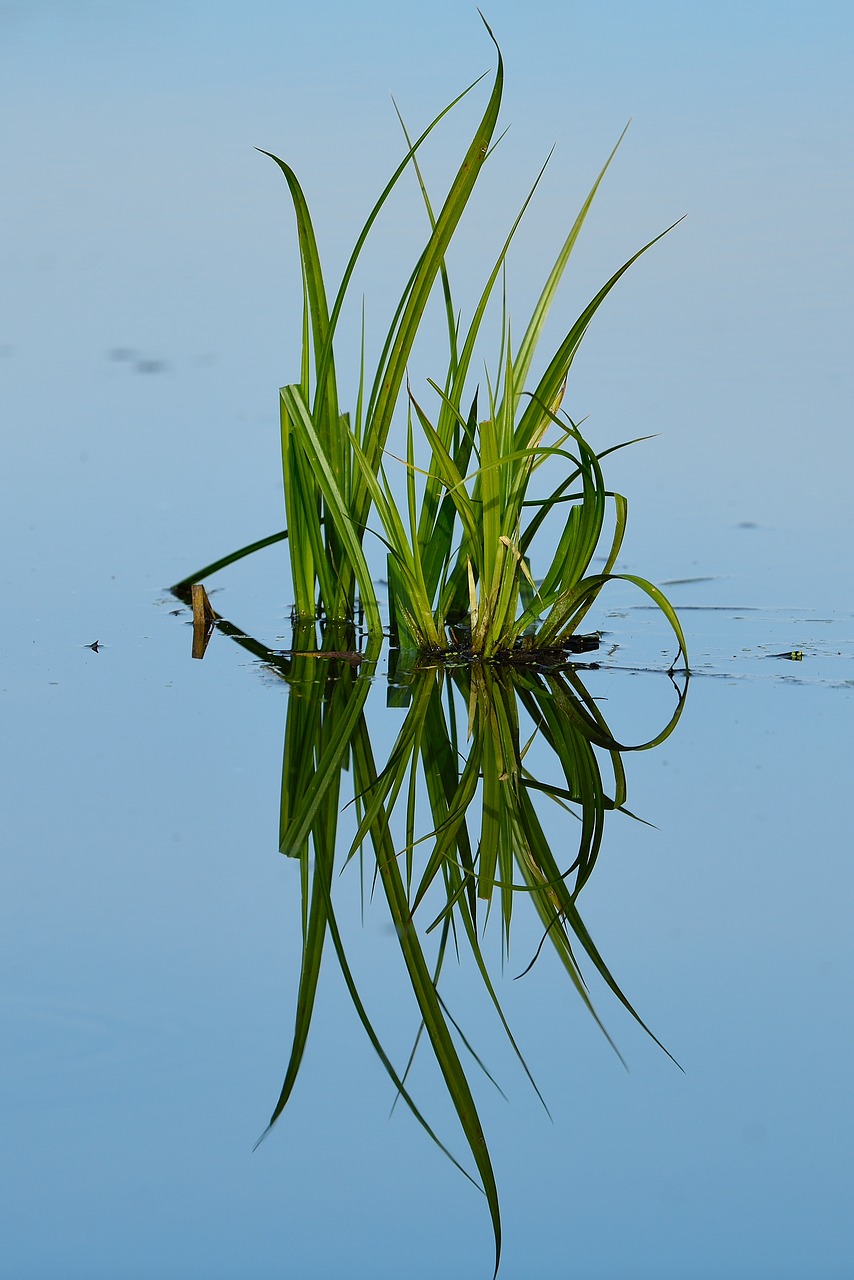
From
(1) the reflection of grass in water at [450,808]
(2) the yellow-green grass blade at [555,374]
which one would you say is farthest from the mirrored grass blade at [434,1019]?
(2) the yellow-green grass blade at [555,374]

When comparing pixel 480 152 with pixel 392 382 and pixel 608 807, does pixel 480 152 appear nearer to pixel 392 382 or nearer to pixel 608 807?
pixel 392 382

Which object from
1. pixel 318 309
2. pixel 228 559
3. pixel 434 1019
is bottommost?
pixel 434 1019

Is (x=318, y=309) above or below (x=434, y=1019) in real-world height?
above

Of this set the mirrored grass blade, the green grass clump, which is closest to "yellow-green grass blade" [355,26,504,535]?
the green grass clump

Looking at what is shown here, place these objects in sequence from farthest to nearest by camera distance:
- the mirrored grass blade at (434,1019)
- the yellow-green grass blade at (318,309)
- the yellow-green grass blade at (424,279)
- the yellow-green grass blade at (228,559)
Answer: the yellow-green grass blade at (228,559) < the yellow-green grass blade at (318,309) < the yellow-green grass blade at (424,279) < the mirrored grass blade at (434,1019)

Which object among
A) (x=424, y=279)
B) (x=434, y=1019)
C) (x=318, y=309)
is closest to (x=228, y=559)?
(x=318, y=309)

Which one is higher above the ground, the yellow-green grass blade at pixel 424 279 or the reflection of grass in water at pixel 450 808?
the yellow-green grass blade at pixel 424 279

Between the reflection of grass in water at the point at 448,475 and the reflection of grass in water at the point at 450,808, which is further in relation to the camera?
the reflection of grass in water at the point at 448,475

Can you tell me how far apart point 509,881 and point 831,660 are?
51.3 inches

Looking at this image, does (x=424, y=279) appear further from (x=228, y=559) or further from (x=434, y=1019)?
(x=434, y=1019)

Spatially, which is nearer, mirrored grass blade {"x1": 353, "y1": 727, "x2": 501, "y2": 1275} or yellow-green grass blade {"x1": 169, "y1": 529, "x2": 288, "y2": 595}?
mirrored grass blade {"x1": 353, "y1": 727, "x2": 501, "y2": 1275}

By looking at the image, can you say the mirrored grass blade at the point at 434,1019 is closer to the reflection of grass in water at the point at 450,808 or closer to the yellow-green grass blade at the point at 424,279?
the reflection of grass in water at the point at 450,808

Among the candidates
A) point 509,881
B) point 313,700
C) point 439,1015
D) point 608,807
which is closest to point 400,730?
point 313,700

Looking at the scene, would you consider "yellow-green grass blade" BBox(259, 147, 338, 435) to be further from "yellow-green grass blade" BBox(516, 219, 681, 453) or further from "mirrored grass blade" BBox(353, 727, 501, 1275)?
"mirrored grass blade" BBox(353, 727, 501, 1275)
